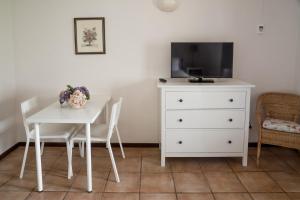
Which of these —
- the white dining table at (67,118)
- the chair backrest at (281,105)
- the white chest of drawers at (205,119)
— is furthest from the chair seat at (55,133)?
the chair backrest at (281,105)

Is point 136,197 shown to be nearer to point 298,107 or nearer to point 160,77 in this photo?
point 160,77

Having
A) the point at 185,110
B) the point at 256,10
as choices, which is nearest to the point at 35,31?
the point at 185,110

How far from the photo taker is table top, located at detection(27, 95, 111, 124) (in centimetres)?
256

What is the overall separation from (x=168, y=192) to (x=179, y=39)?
1881 millimetres

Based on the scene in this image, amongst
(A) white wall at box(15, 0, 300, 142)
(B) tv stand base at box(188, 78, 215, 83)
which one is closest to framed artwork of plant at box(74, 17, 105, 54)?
(A) white wall at box(15, 0, 300, 142)

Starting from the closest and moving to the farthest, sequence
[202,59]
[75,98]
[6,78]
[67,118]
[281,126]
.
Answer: [67,118], [75,98], [281,126], [202,59], [6,78]

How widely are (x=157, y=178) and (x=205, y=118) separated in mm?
837

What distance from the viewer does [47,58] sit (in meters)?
3.78

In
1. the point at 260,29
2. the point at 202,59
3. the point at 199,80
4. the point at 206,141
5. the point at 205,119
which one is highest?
the point at 260,29

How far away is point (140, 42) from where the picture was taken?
146 inches

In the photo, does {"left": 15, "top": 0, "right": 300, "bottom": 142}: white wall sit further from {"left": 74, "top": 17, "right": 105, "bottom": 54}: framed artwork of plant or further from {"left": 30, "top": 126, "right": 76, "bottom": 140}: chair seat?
{"left": 30, "top": 126, "right": 76, "bottom": 140}: chair seat

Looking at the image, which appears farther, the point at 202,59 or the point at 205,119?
the point at 202,59

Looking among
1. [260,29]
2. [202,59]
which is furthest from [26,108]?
[260,29]

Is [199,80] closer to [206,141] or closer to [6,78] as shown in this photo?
[206,141]
